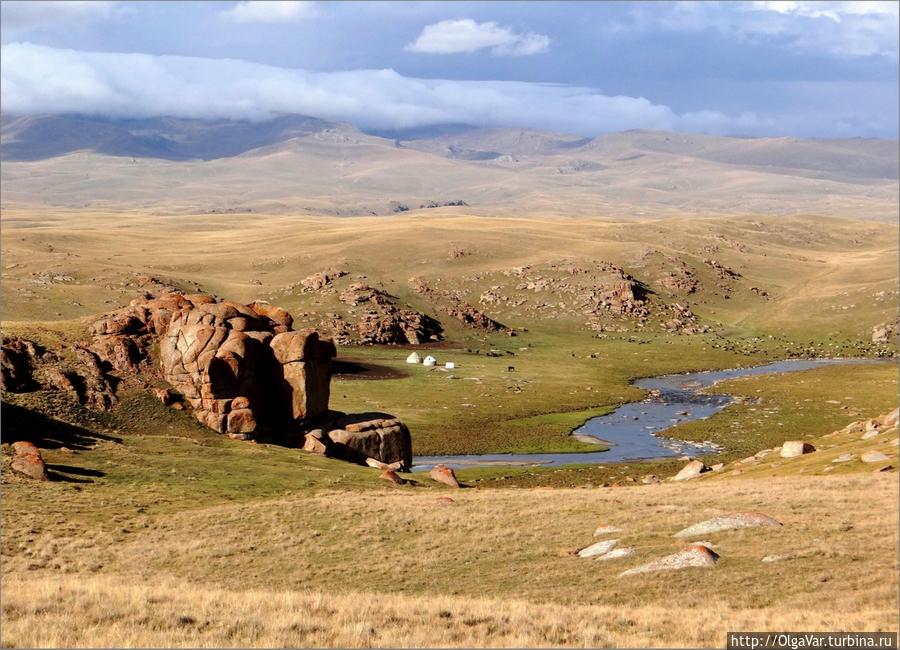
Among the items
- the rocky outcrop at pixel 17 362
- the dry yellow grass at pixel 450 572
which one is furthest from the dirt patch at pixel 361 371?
the dry yellow grass at pixel 450 572

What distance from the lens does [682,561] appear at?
33.8m

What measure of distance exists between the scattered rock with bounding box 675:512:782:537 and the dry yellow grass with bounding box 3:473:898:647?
79 centimetres

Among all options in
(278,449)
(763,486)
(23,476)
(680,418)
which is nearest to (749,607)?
(763,486)

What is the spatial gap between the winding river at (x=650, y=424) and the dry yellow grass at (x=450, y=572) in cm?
3248

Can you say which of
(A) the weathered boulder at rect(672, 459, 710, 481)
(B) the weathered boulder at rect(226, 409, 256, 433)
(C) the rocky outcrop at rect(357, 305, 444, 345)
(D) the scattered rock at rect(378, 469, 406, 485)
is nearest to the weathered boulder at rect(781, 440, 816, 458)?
(A) the weathered boulder at rect(672, 459, 710, 481)

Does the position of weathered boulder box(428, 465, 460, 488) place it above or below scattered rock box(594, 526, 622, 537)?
below

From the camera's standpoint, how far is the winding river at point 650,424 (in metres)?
87.2

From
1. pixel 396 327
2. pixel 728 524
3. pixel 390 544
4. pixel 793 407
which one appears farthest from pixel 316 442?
pixel 396 327

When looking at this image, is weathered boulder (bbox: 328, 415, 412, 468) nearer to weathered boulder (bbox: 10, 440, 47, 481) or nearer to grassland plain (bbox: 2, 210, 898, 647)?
grassland plain (bbox: 2, 210, 898, 647)

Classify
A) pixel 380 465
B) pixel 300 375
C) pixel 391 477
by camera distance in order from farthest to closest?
1. pixel 300 375
2. pixel 380 465
3. pixel 391 477

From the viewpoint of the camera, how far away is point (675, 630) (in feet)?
84.1

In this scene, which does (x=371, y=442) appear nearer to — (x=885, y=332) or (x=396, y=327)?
(x=396, y=327)

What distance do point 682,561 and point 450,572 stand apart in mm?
8894

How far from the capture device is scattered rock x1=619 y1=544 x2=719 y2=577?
33.4 meters
